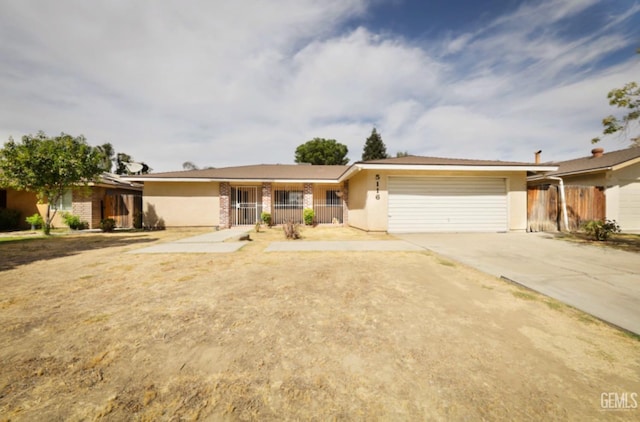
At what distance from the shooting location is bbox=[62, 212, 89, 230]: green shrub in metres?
13.3

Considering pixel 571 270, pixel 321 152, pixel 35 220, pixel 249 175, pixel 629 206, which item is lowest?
pixel 571 270

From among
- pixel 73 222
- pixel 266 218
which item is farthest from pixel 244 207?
pixel 73 222

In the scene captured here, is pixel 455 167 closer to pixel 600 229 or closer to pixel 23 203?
pixel 600 229

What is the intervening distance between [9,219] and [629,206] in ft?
110

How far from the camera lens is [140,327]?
2.71 m

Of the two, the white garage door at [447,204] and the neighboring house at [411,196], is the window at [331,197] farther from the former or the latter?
the white garage door at [447,204]

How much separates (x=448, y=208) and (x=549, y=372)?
10.0m

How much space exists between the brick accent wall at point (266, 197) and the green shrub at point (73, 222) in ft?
33.7

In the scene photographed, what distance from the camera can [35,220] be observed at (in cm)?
1353

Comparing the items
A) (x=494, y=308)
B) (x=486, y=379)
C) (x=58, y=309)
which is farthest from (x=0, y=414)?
(x=494, y=308)

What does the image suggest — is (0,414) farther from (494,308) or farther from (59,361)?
(494,308)

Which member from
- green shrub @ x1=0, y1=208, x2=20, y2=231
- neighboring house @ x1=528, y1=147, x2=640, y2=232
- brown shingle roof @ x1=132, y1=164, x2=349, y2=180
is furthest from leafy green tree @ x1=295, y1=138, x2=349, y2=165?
green shrub @ x1=0, y1=208, x2=20, y2=231

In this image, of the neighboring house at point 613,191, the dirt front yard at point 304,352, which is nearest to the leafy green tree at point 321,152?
the neighboring house at point 613,191

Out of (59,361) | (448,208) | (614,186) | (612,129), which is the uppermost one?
→ (612,129)
